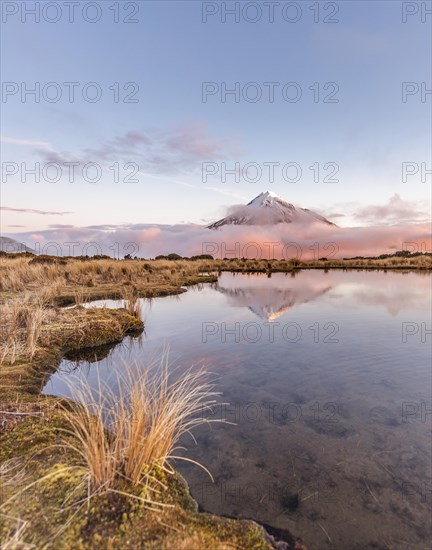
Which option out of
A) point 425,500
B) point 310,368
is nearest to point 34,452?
point 425,500

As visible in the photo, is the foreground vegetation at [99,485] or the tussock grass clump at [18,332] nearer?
the foreground vegetation at [99,485]

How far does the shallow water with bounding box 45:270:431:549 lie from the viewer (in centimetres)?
333

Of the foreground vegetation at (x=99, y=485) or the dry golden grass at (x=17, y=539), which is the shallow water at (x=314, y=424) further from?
the dry golden grass at (x=17, y=539)

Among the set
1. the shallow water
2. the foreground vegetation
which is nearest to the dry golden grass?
the foreground vegetation

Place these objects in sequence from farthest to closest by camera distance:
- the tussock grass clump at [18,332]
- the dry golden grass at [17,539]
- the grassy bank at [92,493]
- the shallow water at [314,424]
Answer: the tussock grass clump at [18,332], the shallow water at [314,424], the grassy bank at [92,493], the dry golden grass at [17,539]

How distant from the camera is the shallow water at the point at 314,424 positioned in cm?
333

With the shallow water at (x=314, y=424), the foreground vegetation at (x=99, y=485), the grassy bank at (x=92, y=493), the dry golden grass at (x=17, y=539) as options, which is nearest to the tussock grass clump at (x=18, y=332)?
the shallow water at (x=314, y=424)

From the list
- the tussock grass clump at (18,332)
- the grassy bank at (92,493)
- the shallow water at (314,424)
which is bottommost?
the shallow water at (314,424)

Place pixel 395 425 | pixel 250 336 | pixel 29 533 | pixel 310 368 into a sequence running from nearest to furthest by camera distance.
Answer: pixel 29 533, pixel 395 425, pixel 310 368, pixel 250 336

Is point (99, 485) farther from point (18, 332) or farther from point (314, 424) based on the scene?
point (18, 332)

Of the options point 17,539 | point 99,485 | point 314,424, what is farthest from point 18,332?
point 314,424

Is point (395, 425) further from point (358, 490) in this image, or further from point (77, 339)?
point (77, 339)

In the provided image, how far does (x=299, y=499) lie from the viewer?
3500 millimetres

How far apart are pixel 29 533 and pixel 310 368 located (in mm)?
6312
